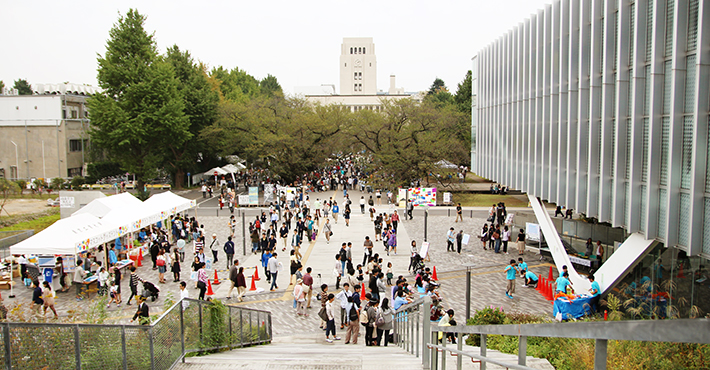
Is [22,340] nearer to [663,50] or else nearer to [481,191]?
[663,50]

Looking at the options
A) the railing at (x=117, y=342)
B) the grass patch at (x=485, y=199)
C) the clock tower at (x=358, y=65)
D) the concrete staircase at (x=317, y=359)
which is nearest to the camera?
the railing at (x=117, y=342)

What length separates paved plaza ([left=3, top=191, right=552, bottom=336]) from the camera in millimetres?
15055

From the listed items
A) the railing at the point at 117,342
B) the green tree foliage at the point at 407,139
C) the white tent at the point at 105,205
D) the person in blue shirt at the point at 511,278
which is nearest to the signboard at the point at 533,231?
the person in blue shirt at the point at 511,278

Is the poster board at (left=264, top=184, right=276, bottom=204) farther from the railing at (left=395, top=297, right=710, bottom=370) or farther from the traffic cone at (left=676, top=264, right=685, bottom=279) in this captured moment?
the railing at (left=395, top=297, right=710, bottom=370)

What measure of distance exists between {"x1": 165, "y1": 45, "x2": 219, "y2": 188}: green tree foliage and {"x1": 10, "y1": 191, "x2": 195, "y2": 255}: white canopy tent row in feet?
85.0

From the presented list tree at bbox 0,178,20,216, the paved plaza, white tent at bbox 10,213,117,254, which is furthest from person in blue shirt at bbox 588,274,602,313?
tree at bbox 0,178,20,216

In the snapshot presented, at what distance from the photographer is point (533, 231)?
74.8ft

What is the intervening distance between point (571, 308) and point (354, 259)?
1005 centimetres

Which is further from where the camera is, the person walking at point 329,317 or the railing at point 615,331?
the person walking at point 329,317

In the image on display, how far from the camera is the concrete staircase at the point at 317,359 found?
7.34 metres

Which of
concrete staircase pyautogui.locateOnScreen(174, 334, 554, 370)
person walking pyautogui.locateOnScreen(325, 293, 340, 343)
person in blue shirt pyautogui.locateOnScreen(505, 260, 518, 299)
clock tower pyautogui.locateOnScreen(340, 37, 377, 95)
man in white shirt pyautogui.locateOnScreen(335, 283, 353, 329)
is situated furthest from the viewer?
clock tower pyautogui.locateOnScreen(340, 37, 377, 95)

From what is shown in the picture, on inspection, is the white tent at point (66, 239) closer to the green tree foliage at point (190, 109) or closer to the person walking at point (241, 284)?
the person walking at point (241, 284)

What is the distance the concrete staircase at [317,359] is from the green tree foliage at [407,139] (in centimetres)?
3350

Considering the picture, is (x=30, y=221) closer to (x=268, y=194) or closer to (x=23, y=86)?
(x=268, y=194)
